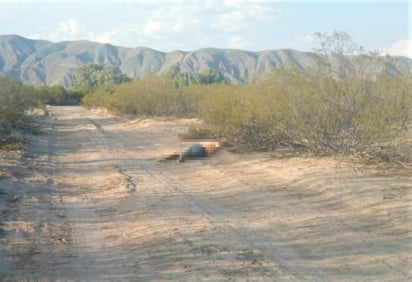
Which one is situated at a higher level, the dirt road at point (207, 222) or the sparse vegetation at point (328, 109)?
the sparse vegetation at point (328, 109)

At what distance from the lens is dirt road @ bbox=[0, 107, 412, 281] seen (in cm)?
782

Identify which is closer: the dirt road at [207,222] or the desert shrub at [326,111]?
the dirt road at [207,222]

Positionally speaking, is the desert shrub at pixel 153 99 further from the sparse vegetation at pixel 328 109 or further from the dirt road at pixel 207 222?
the dirt road at pixel 207 222

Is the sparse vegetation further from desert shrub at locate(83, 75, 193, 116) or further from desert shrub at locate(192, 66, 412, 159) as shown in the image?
desert shrub at locate(83, 75, 193, 116)

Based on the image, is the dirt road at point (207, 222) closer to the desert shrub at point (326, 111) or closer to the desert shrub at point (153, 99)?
the desert shrub at point (326, 111)

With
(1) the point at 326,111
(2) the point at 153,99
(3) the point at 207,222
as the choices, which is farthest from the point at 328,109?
(2) the point at 153,99

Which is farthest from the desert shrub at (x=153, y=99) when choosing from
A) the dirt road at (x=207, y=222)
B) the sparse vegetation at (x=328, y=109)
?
the dirt road at (x=207, y=222)

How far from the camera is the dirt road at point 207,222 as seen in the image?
782cm

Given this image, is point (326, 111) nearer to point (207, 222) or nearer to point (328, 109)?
point (328, 109)

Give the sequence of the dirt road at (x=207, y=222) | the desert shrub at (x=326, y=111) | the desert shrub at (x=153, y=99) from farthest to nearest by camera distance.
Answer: the desert shrub at (x=153, y=99), the desert shrub at (x=326, y=111), the dirt road at (x=207, y=222)

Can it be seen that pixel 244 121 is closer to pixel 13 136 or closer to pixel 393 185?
pixel 393 185

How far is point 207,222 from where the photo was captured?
10383mm

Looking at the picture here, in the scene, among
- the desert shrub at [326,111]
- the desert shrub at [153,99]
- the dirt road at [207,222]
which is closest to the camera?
the dirt road at [207,222]

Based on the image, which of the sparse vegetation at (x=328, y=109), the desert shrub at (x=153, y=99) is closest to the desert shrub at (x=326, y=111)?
the sparse vegetation at (x=328, y=109)
